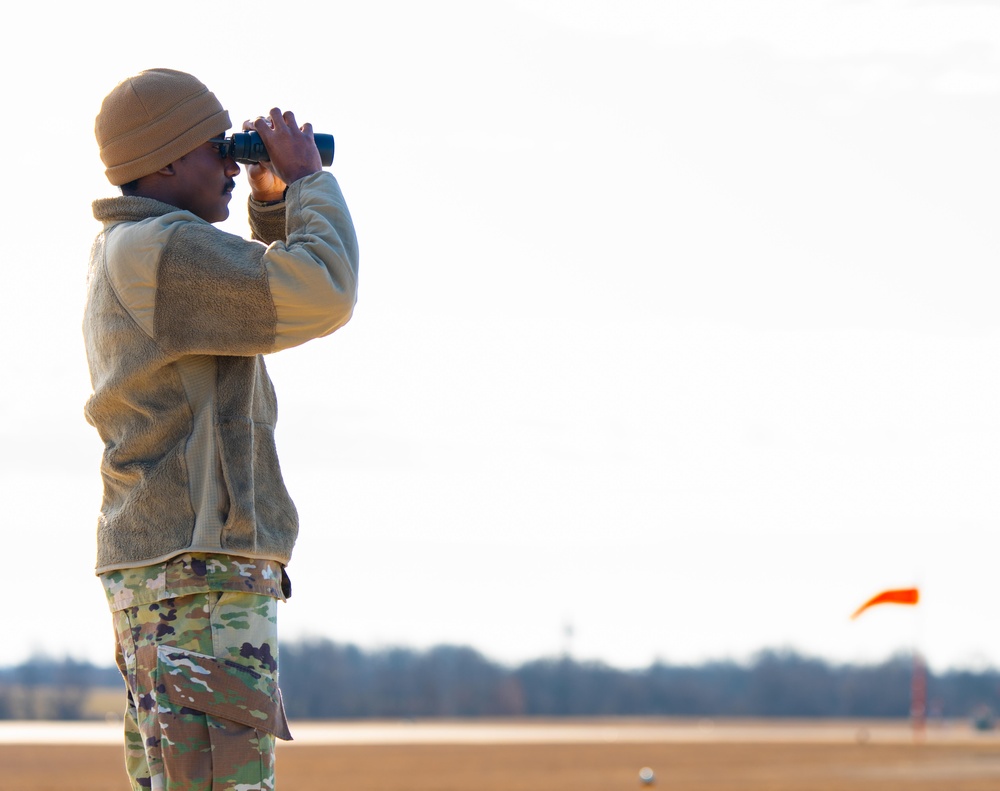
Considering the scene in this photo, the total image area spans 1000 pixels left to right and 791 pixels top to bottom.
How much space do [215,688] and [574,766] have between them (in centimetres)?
2283

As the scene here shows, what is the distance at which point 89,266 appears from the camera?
3410mm

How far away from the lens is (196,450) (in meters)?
3.12

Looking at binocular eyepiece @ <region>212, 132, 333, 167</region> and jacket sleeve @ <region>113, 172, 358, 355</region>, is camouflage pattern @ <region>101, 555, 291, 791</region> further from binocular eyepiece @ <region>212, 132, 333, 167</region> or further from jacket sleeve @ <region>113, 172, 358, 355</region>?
binocular eyepiece @ <region>212, 132, 333, 167</region>

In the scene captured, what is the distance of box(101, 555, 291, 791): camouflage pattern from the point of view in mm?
3047

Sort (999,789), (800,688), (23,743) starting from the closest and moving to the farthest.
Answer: (999,789) → (23,743) → (800,688)

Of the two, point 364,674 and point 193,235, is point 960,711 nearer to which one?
point 364,674

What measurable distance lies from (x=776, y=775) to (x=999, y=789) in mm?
4877

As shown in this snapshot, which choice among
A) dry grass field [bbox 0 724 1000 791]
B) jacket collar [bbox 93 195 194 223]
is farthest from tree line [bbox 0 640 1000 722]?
jacket collar [bbox 93 195 194 223]

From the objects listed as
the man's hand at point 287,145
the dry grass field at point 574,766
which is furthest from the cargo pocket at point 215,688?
the dry grass field at point 574,766

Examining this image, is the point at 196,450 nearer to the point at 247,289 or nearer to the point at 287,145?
the point at 247,289

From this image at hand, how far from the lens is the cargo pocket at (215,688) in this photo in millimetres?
3045

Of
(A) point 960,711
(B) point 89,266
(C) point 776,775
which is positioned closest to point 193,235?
(B) point 89,266

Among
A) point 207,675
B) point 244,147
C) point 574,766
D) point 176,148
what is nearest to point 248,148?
point 244,147

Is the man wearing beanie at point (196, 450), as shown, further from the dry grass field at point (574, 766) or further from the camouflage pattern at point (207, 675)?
the dry grass field at point (574, 766)
